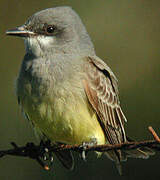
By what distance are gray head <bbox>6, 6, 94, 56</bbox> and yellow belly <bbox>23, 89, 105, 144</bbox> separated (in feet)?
1.72

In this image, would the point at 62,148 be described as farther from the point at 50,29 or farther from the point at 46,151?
the point at 50,29

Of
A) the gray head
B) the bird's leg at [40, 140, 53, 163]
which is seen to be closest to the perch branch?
the bird's leg at [40, 140, 53, 163]

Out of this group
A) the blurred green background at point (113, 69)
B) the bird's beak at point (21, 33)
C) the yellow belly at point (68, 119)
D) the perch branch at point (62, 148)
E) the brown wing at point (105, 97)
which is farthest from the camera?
the blurred green background at point (113, 69)

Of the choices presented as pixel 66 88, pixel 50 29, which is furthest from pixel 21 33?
pixel 66 88

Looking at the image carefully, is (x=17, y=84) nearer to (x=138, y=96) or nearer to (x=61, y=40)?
(x=61, y=40)

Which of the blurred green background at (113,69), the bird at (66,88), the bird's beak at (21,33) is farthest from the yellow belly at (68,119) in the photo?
the blurred green background at (113,69)

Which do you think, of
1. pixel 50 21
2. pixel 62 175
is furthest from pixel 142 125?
pixel 50 21

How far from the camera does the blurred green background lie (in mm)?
6543

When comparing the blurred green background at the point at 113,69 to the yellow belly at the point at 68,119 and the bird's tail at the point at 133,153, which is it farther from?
the yellow belly at the point at 68,119

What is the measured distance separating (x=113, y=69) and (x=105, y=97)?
1.81m

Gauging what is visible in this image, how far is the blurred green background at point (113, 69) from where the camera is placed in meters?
6.54

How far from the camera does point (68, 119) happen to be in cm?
462

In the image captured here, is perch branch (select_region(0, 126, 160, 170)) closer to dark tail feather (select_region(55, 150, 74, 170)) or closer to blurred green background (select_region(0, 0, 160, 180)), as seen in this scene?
dark tail feather (select_region(55, 150, 74, 170))

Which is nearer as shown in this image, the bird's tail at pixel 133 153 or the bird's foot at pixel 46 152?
the bird's tail at pixel 133 153
